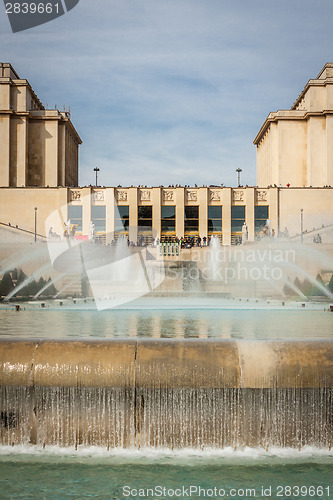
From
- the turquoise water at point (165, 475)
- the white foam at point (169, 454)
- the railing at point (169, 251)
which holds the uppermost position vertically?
the railing at point (169, 251)

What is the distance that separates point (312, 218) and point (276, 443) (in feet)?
187

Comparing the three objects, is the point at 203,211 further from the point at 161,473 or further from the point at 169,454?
the point at 161,473

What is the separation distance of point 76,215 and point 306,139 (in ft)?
103

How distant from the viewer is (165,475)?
5.95m

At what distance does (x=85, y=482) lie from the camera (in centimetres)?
577

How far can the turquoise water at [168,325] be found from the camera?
397 inches

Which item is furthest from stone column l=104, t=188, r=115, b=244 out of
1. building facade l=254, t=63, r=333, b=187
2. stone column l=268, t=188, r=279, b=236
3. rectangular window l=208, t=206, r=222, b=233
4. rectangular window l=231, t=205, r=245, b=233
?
building facade l=254, t=63, r=333, b=187

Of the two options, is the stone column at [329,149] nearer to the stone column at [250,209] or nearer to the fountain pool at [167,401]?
the stone column at [250,209]

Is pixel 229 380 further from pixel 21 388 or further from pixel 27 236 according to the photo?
pixel 27 236

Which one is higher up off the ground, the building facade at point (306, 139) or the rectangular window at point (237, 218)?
the building facade at point (306, 139)

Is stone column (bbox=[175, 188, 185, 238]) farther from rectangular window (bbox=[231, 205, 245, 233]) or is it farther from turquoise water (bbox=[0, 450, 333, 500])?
turquoise water (bbox=[0, 450, 333, 500])

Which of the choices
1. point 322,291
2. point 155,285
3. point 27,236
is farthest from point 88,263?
point 27,236

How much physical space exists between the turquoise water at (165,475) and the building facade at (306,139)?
6491 cm

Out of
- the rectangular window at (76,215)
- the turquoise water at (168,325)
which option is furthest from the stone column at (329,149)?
the turquoise water at (168,325)
